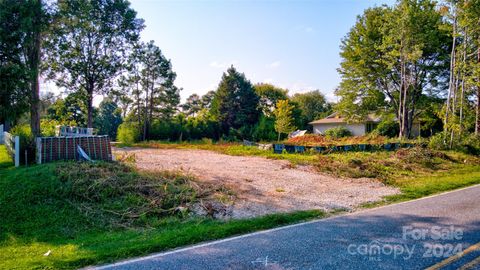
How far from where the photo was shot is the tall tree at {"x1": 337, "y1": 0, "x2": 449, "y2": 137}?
2162 cm

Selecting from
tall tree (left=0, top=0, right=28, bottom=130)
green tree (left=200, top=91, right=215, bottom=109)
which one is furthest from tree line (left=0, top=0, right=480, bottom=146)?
green tree (left=200, top=91, right=215, bottom=109)

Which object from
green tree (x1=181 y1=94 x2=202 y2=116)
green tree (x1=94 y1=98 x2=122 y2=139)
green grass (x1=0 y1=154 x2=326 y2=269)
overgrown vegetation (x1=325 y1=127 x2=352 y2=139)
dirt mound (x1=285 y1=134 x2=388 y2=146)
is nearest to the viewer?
green grass (x1=0 y1=154 x2=326 y2=269)

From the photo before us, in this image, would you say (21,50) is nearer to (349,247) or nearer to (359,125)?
(349,247)

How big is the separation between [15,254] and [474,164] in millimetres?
16864

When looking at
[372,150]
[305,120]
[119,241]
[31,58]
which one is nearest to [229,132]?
[305,120]

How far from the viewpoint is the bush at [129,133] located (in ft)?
99.8

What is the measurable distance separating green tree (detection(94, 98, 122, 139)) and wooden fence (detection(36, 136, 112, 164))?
39807mm

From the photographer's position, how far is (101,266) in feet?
12.1

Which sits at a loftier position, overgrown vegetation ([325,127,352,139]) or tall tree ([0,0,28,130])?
tall tree ([0,0,28,130])

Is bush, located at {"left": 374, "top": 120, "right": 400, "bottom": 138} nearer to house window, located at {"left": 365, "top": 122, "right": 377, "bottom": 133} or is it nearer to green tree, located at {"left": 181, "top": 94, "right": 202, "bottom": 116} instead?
house window, located at {"left": 365, "top": 122, "right": 377, "bottom": 133}

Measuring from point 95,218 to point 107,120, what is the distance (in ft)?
164

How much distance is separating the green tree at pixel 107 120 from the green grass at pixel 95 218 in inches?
1682

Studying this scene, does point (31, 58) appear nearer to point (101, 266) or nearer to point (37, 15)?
point (37, 15)

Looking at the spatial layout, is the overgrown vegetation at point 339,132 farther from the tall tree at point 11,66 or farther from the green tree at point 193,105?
the green tree at point 193,105
